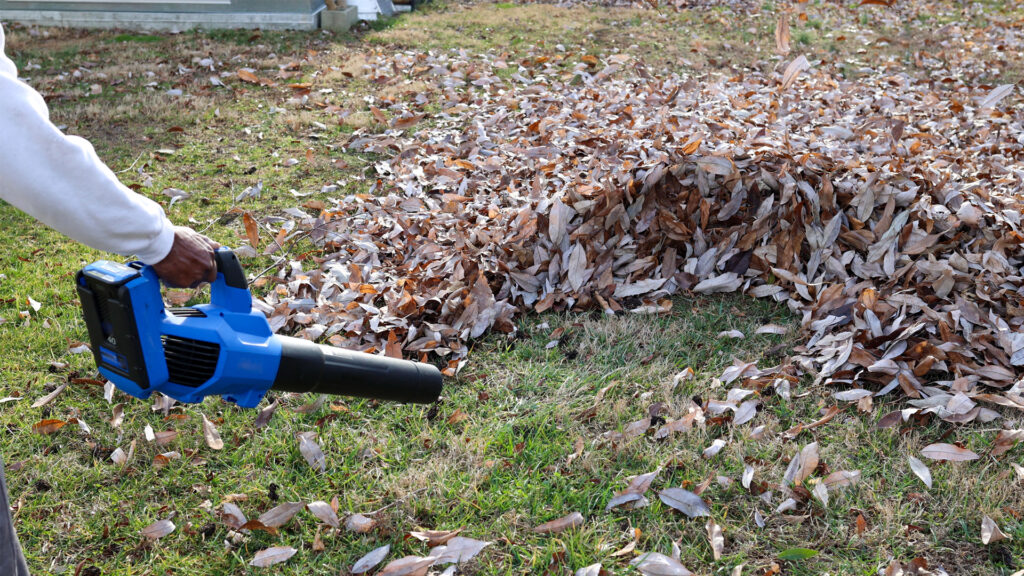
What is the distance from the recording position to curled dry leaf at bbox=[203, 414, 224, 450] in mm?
3037

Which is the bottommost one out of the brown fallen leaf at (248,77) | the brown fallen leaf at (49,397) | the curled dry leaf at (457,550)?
the curled dry leaf at (457,550)

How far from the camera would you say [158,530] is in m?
2.64

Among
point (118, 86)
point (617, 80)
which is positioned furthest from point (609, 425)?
point (118, 86)

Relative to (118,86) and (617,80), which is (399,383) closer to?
(617,80)

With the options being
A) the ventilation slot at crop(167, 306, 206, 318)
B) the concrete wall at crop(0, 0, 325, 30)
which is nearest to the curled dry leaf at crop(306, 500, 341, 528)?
the ventilation slot at crop(167, 306, 206, 318)

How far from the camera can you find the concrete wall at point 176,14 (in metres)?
9.82

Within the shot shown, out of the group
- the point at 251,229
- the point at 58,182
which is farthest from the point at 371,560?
the point at 251,229

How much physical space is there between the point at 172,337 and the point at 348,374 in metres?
0.54

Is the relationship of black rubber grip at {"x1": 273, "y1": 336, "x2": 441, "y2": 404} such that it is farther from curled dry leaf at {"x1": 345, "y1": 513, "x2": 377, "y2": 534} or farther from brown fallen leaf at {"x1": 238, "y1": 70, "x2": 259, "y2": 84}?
brown fallen leaf at {"x1": 238, "y1": 70, "x2": 259, "y2": 84}

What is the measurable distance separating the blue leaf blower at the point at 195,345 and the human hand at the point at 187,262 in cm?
6

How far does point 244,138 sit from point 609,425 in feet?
15.3

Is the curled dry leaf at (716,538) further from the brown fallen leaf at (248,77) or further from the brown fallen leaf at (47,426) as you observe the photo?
the brown fallen leaf at (248,77)

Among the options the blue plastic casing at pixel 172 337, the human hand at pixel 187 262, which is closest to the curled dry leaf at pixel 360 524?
the blue plastic casing at pixel 172 337

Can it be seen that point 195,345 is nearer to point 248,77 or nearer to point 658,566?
point 658,566
